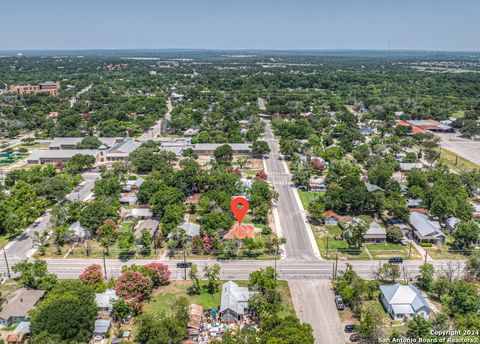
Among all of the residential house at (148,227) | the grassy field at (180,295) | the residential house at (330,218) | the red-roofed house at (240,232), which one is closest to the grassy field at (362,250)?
the residential house at (330,218)

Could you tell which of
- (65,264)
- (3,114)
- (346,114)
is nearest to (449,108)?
(346,114)

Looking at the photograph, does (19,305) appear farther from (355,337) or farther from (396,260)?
(396,260)

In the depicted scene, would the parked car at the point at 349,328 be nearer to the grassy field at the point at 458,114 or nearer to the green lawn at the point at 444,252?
the green lawn at the point at 444,252

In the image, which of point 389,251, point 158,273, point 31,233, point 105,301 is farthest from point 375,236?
point 31,233

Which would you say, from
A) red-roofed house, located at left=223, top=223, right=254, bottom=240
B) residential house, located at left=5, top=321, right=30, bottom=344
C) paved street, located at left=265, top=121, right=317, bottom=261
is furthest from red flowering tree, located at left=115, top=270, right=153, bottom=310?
paved street, located at left=265, top=121, right=317, bottom=261

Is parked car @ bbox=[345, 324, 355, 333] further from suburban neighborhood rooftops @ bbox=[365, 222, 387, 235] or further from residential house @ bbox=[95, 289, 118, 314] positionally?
residential house @ bbox=[95, 289, 118, 314]

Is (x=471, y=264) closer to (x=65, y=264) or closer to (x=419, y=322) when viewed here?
(x=419, y=322)

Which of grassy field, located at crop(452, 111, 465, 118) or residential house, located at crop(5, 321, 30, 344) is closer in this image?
residential house, located at crop(5, 321, 30, 344)
